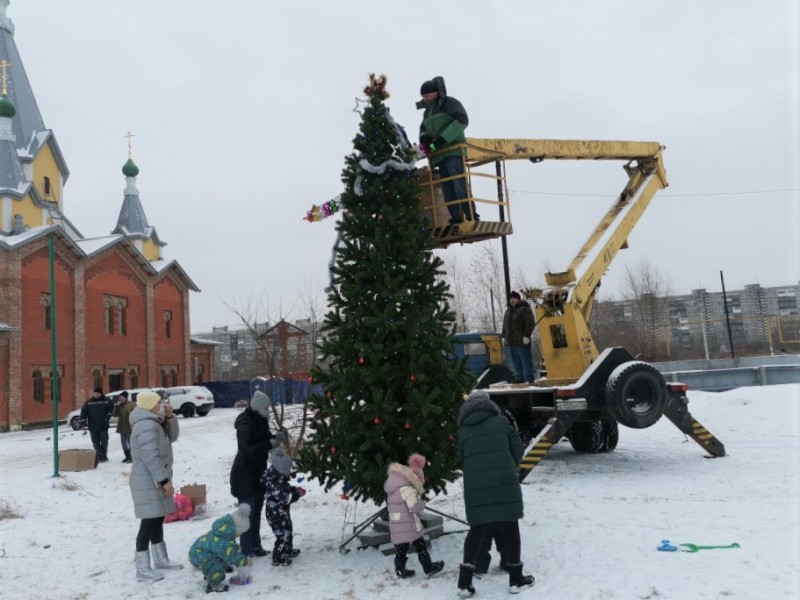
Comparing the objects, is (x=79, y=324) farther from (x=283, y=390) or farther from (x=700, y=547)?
(x=700, y=547)

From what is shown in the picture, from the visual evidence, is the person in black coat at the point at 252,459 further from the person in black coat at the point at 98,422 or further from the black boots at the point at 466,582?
the person in black coat at the point at 98,422

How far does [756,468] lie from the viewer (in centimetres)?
1039

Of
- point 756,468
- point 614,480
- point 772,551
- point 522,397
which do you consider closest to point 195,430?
point 522,397

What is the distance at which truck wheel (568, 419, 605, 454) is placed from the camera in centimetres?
1329

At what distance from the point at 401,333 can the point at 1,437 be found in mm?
25234

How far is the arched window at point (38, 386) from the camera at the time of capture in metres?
30.1

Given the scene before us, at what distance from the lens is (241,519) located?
6.50 metres

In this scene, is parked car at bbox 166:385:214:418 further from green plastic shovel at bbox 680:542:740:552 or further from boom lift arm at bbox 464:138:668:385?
green plastic shovel at bbox 680:542:740:552

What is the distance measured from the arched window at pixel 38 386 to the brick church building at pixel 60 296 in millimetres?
47

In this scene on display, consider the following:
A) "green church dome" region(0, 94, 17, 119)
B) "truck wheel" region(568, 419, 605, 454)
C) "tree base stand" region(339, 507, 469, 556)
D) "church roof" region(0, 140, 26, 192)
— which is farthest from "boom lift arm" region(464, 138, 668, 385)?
"green church dome" region(0, 94, 17, 119)

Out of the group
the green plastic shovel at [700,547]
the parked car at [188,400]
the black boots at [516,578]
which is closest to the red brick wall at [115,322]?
the parked car at [188,400]

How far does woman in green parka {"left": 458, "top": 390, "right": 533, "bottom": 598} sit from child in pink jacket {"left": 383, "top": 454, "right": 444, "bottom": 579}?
56 cm

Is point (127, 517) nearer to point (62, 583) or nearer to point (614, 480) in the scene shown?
point (62, 583)

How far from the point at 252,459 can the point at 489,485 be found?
2.58 meters
